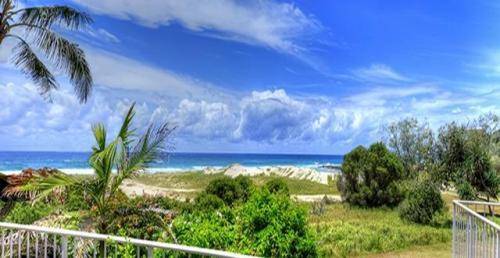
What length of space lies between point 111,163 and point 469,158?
13.2 meters

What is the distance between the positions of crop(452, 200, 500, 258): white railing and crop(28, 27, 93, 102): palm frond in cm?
880

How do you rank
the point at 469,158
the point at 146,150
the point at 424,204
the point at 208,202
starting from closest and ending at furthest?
the point at 146,150, the point at 208,202, the point at 424,204, the point at 469,158

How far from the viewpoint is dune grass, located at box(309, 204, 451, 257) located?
9164mm

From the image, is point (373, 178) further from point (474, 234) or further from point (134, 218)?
point (134, 218)

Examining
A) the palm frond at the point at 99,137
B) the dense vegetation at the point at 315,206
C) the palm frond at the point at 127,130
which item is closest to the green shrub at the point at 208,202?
the dense vegetation at the point at 315,206

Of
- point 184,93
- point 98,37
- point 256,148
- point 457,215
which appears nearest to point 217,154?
point 256,148

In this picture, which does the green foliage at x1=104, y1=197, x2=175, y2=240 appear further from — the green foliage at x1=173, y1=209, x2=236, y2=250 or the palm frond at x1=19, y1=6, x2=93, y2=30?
the palm frond at x1=19, y1=6, x2=93, y2=30

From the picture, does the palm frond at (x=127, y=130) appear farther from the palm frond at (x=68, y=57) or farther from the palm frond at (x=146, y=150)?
the palm frond at (x=68, y=57)

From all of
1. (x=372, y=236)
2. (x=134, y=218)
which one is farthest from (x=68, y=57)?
(x=372, y=236)

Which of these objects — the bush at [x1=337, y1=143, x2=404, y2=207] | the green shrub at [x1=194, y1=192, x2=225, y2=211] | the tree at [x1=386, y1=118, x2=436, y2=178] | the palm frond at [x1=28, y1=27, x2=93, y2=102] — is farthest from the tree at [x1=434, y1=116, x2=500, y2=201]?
the palm frond at [x1=28, y1=27, x2=93, y2=102]

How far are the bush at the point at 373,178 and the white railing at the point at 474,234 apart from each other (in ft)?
31.8

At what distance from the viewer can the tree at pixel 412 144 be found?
18.3 meters

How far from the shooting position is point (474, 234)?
5.60 m

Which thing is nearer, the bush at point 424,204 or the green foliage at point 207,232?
the green foliage at point 207,232
